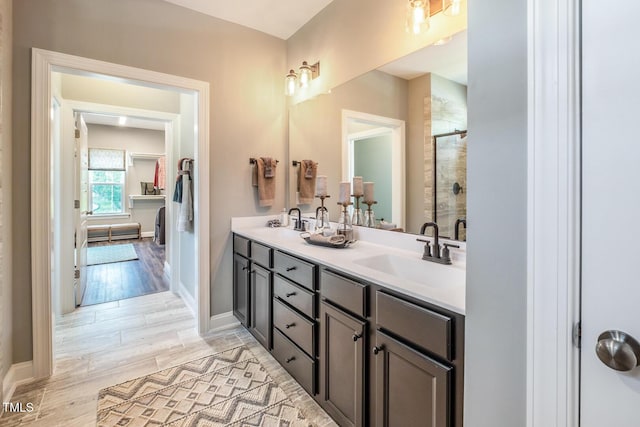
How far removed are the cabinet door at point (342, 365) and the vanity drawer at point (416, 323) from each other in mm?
155

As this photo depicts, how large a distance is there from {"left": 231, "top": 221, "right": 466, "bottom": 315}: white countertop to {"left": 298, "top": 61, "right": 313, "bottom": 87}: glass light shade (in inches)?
55.3

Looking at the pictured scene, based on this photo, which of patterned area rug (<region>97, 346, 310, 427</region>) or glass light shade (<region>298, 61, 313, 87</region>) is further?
glass light shade (<region>298, 61, 313, 87</region>)

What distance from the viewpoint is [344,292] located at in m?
1.42

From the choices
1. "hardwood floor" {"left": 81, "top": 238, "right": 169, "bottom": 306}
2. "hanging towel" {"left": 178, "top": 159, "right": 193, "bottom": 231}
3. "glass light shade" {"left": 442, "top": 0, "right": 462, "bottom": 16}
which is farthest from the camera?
"hardwood floor" {"left": 81, "top": 238, "right": 169, "bottom": 306}

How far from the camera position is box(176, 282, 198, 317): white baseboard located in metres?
3.02

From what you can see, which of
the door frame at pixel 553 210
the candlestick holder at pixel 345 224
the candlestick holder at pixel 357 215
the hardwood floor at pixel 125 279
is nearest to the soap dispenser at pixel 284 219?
the candlestick holder at pixel 345 224

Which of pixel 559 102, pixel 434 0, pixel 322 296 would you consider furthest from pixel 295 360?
pixel 434 0

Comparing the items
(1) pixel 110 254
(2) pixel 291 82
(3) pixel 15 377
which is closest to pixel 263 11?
(2) pixel 291 82

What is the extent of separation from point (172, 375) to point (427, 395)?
69.1 inches

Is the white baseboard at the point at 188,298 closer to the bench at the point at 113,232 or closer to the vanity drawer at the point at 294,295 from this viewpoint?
the vanity drawer at the point at 294,295

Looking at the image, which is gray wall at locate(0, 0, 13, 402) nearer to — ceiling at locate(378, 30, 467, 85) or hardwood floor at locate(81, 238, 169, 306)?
hardwood floor at locate(81, 238, 169, 306)

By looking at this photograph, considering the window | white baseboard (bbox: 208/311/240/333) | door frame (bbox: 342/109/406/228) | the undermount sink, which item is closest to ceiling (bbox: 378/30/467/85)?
door frame (bbox: 342/109/406/228)

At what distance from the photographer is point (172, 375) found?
6.70 feet

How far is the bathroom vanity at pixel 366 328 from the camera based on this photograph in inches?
39.9
